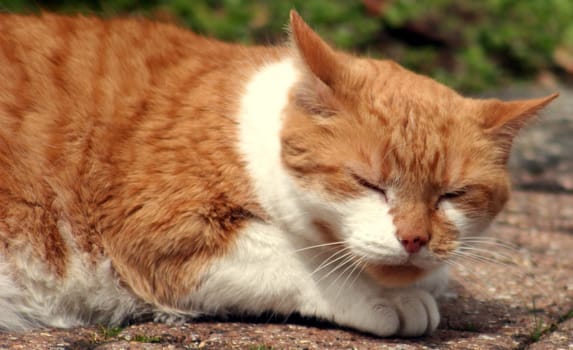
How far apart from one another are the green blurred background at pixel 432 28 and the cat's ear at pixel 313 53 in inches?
145

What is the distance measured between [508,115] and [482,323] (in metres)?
0.76

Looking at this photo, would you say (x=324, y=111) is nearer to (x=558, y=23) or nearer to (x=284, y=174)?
(x=284, y=174)

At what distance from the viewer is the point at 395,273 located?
2.63 m

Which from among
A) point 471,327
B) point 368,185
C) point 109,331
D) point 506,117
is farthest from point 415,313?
point 109,331

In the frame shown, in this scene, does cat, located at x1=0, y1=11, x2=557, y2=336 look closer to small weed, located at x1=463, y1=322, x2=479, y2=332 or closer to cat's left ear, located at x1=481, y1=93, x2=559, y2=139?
cat's left ear, located at x1=481, y1=93, x2=559, y2=139

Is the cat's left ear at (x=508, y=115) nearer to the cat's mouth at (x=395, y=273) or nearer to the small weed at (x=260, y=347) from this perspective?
the cat's mouth at (x=395, y=273)

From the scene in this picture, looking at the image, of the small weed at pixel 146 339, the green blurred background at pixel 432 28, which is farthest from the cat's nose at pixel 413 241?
the green blurred background at pixel 432 28

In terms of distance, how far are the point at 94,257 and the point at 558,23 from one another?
233 inches

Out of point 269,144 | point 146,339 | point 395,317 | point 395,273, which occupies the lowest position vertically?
point 146,339

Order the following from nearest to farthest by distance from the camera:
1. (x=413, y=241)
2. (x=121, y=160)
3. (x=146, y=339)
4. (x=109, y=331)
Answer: (x=413, y=241), (x=146, y=339), (x=109, y=331), (x=121, y=160)

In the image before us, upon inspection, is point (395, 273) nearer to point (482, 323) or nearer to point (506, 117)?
point (482, 323)

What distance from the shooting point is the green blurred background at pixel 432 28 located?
255 inches

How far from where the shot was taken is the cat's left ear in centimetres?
272

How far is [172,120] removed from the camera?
9.52 feet
